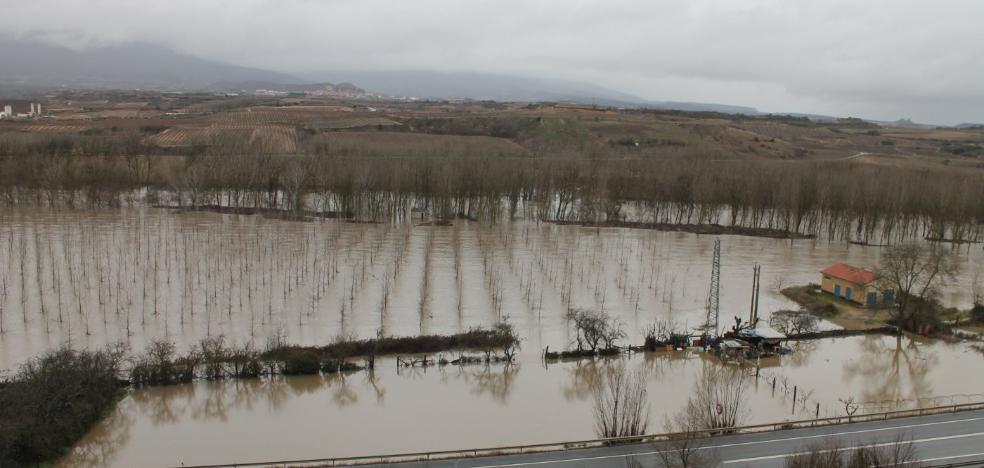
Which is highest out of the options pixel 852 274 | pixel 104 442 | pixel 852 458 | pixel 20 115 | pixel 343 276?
pixel 20 115

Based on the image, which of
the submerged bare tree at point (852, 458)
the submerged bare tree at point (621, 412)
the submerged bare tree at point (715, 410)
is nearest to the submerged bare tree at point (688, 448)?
the submerged bare tree at point (715, 410)

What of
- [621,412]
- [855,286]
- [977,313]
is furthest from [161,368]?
[977,313]

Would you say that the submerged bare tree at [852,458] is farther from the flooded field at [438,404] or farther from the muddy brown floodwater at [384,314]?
the muddy brown floodwater at [384,314]

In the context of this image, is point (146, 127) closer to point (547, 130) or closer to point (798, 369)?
point (547, 130)

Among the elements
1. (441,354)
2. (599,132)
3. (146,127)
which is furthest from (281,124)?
(441,354)

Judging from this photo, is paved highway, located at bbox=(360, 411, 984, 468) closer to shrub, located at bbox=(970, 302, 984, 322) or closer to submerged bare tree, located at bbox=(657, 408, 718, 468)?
submerged bare tree, located at bbox=(657, 408, 718, 468)

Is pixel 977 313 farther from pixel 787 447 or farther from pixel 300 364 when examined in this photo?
pixel 300 364
